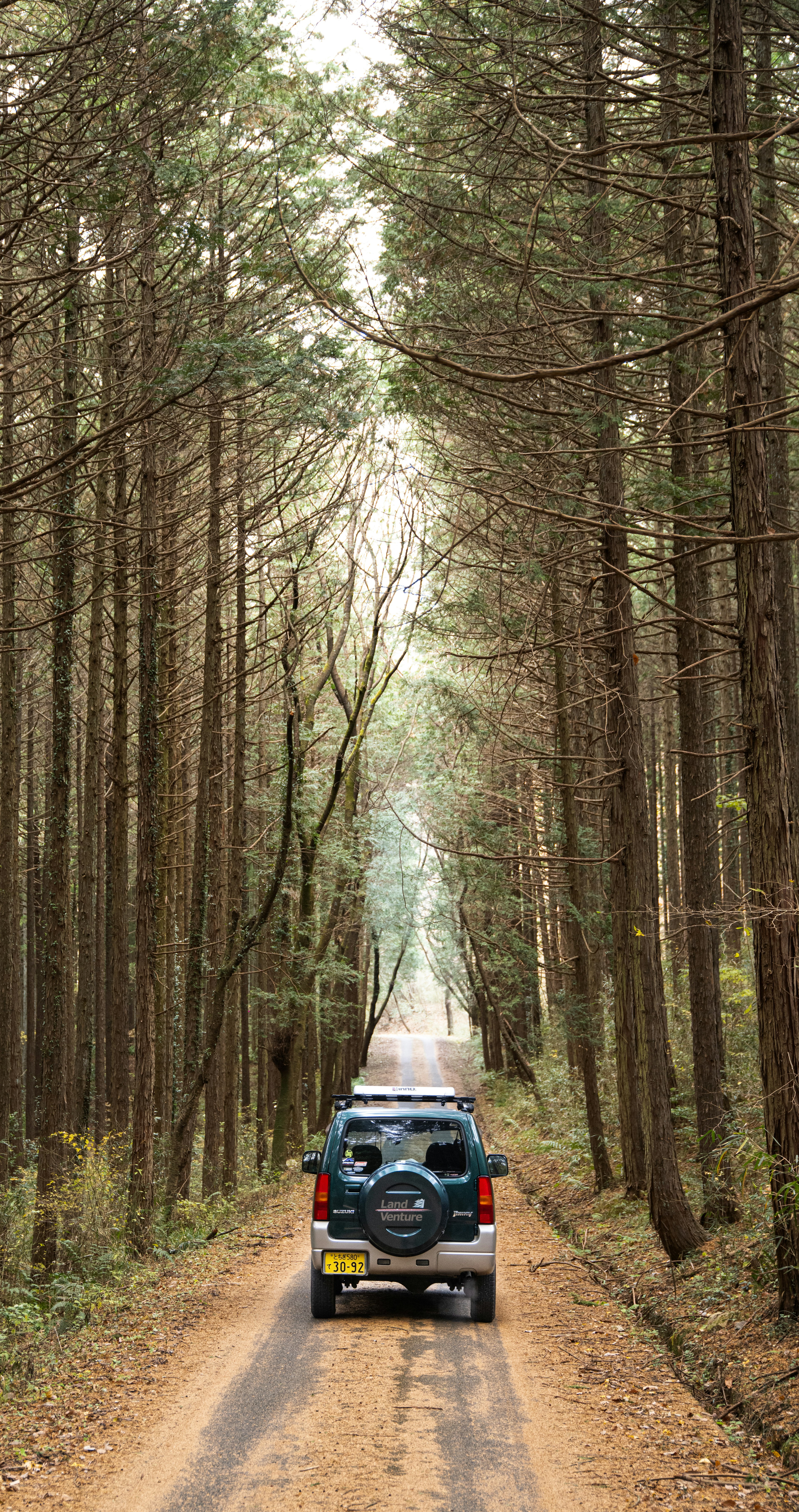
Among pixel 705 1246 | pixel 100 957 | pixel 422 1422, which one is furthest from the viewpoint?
pixel 100 957

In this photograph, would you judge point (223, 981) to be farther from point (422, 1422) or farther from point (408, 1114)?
point (422, 1422)

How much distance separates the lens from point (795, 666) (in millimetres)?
14758

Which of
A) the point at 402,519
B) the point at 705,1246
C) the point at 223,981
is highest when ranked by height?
the point at 402,519

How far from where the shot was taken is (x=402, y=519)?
844 inches

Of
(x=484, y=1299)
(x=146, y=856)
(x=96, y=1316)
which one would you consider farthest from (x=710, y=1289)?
(x=146, y=856)

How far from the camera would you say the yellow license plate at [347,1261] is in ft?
28.7

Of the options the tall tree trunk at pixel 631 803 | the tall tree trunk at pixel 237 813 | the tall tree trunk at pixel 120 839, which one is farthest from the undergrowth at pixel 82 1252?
the tall tree trunk at pixel 631 803

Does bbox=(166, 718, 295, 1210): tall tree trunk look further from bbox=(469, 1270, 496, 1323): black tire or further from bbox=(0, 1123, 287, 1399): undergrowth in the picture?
bbox=(469, 1270, 496, 1323): black tire

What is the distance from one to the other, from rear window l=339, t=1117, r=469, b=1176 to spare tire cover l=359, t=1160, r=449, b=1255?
0.60 metres

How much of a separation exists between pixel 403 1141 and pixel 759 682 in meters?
4.87

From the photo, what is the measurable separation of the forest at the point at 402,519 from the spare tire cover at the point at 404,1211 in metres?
2.26

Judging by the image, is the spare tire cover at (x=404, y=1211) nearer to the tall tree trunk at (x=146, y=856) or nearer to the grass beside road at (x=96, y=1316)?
the grass beside road at (x=96, y=1316)

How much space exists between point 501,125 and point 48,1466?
29.4 feet

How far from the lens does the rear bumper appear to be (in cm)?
868
